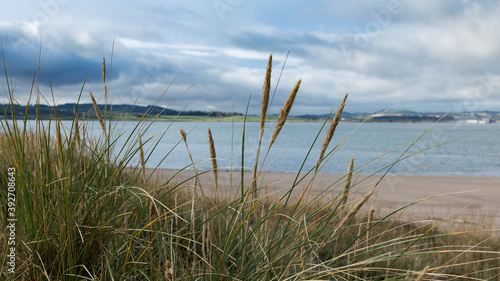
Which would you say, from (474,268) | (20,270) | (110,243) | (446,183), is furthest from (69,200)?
(446,183)

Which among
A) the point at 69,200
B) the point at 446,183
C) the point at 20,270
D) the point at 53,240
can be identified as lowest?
the point at 446,183

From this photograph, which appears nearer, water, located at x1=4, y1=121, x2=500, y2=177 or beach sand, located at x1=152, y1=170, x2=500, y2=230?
water, located at x1=4, y1=121, x2=500, y2=177

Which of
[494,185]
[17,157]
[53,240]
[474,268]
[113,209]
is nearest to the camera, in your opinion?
[53,240]

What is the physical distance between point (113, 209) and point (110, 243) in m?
0.18

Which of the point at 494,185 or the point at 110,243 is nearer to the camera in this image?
the point at 110,243

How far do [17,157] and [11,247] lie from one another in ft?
1.64

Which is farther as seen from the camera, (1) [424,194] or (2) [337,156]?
(2) [337,156]

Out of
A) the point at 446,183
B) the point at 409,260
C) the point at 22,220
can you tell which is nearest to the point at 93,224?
the point at 22,220

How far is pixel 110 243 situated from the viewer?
202 cm

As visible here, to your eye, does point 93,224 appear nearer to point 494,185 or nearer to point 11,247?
point 11,247

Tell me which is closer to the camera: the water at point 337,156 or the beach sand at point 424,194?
the water at point 337,156

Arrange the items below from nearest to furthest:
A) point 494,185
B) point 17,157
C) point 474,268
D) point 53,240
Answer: point 53,240 → point 17,157 → point 474,268 → point 494,185

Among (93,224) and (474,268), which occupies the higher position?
(93,224)

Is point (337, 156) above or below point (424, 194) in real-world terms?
below
